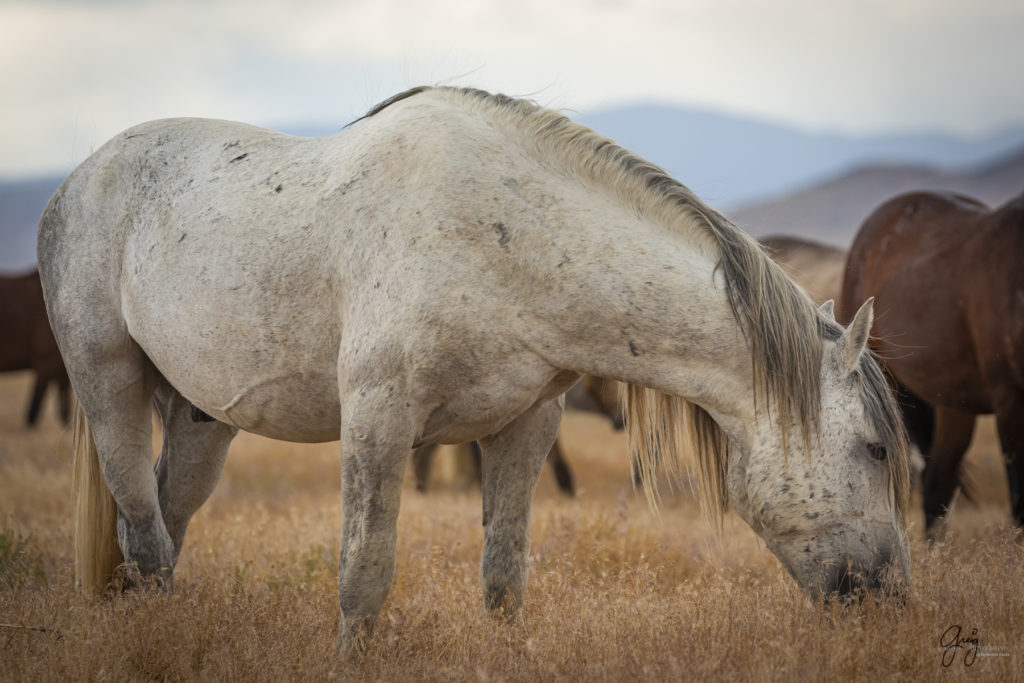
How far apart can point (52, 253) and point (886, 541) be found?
3352 mm

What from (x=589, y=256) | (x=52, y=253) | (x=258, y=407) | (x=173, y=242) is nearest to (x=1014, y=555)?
(x=589, y=256)

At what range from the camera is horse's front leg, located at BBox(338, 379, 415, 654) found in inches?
114

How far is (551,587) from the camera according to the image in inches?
155

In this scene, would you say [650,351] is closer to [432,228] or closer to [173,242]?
[432,228]

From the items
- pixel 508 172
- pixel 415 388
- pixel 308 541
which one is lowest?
pixel 308 541

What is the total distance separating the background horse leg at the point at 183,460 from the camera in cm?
411

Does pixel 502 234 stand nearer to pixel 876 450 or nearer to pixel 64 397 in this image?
pixel 876 450

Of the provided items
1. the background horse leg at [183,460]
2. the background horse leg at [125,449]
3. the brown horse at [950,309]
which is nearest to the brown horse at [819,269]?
the brown horse at [950,309]

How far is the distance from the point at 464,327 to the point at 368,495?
0.63 metres

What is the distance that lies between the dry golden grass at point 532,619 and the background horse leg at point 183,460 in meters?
0.32

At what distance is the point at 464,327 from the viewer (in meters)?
2.86

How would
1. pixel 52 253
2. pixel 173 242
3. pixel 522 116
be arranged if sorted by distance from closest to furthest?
1. pixel 522 116
2. pixel 173 242
3. pixel 52 253

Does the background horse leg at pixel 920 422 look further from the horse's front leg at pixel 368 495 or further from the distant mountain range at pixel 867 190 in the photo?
the distant mountain range at pixel 867 190
